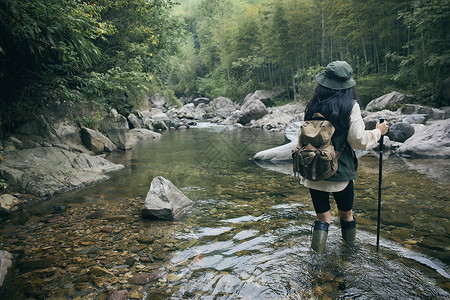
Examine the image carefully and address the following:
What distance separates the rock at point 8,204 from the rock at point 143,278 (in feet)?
9.92

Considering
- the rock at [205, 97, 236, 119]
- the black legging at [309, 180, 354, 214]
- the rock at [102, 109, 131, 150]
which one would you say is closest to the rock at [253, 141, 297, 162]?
the black legging at [309, 180, 354, 214]

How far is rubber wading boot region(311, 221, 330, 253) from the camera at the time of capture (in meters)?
2.64

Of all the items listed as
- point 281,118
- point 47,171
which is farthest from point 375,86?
point 47,171

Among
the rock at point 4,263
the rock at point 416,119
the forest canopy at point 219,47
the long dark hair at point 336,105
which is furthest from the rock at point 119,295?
→ the rock at point 416,119

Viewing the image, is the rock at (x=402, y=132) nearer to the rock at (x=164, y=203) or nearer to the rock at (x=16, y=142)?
the rock at (x=164, y=203)

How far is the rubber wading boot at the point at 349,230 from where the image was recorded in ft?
9.26

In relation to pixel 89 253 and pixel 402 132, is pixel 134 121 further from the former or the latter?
pixel 89 253

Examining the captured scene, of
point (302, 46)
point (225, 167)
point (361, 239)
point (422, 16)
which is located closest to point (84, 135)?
point (225, 167)

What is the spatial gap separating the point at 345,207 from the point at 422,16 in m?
16.2

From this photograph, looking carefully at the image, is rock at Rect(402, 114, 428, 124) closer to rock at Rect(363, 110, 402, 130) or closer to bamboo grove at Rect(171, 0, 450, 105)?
rock at Rect(363, 110, 402, 130)

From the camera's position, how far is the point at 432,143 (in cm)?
766

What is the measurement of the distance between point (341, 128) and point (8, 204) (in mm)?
5083

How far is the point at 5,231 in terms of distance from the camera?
3611mm

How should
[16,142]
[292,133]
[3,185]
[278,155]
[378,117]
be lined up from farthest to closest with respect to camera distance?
[378,117] < [292,133] < [278,155] < [16,142] < [3,185]
